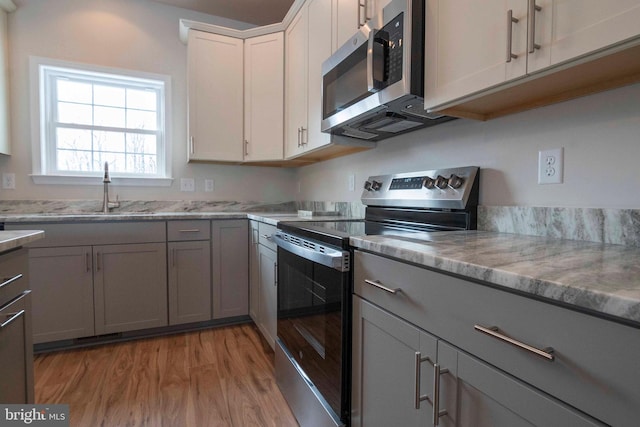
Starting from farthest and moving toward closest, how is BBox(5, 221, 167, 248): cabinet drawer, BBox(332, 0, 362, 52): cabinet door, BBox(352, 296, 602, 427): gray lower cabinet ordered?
BBox(5, 221, 167, 248): cabinet drawer
BBox(332, 0, 362, 52): cabinet door
BBox(352, 296, 602, 427): gray lower cabinet

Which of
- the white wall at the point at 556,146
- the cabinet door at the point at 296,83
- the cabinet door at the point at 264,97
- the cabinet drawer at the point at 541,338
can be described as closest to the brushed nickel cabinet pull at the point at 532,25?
the white wall at the point at 556,146

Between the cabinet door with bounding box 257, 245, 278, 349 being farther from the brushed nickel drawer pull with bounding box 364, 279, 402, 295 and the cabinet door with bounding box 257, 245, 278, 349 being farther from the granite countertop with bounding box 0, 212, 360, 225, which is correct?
the brushed nickel drawer pull with bounding box 364, 279, 402, 295

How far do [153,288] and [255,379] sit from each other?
107cm

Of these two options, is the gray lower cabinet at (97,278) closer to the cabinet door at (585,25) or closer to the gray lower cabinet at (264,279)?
the gray lower cabinet at (264,279)

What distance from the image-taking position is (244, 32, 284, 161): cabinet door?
8.84 ft

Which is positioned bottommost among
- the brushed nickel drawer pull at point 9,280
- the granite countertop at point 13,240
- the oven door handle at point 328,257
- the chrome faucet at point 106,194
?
the brushed nickel drawer pull at point 9,280

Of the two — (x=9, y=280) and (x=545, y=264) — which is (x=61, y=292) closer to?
(x=9, y=280)

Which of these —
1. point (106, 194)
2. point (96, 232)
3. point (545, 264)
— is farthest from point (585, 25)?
point (106, 194)

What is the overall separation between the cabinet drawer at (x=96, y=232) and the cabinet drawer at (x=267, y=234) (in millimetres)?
738

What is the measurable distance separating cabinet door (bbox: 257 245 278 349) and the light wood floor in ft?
0.53

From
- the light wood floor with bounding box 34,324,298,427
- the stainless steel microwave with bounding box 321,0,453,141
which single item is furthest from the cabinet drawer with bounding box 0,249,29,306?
the stainless steel microwave with bounding box 321,0,453,141

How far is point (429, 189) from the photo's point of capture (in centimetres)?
149

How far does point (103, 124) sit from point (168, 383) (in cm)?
226

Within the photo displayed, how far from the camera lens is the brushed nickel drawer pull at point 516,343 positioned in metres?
0.54
